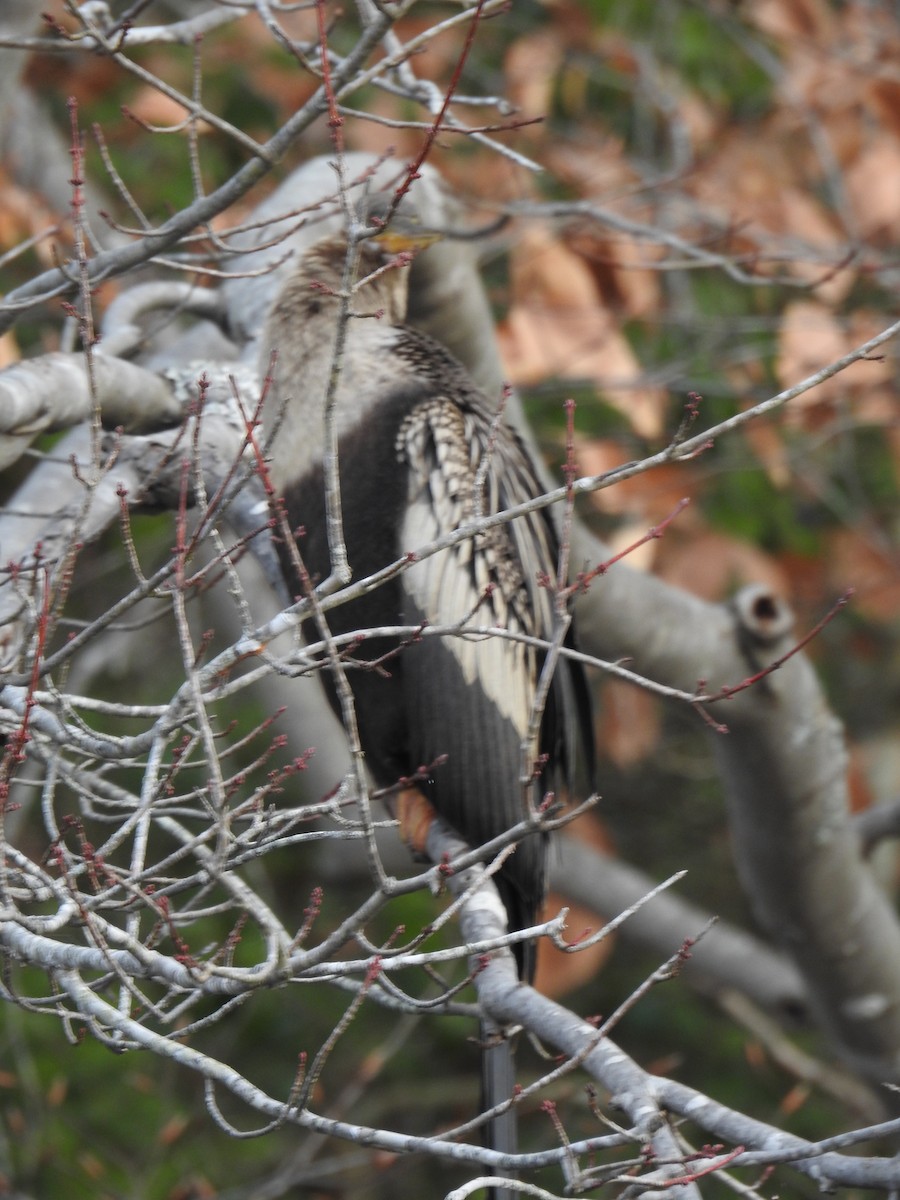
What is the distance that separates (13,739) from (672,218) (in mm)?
3981

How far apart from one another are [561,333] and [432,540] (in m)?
1.65

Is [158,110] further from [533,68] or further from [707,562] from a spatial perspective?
[707,562]

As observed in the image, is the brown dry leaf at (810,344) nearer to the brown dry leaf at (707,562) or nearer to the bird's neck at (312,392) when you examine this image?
the brown dry leaf at (707,562)

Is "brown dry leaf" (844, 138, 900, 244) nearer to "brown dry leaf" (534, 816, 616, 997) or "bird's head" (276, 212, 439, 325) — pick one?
"bird's head" (276, 212, 439, 325)

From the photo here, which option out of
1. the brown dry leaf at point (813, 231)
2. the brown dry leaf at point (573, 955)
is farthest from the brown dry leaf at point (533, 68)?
the brown dry leaf at point (573, 955)

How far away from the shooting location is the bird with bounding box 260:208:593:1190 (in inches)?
107

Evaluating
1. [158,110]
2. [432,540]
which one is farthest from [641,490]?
[158,110]

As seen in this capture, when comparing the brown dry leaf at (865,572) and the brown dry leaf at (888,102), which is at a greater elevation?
the brown dry leaf at (888,102)

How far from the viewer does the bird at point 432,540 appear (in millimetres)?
2729

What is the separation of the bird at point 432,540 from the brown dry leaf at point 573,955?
94 cm

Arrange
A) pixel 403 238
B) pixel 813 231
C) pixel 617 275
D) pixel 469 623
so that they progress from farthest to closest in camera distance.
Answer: pixel 813 231, pixel 617 275, pixel 403 238, pixel 469 623

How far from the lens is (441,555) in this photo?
8.89 ft

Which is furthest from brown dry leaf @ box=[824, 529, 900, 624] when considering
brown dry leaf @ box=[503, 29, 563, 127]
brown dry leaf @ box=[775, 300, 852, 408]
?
brown dry leaf @ box=[503, 29, 563, 127]

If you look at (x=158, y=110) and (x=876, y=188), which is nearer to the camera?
(x=876, y=188)
